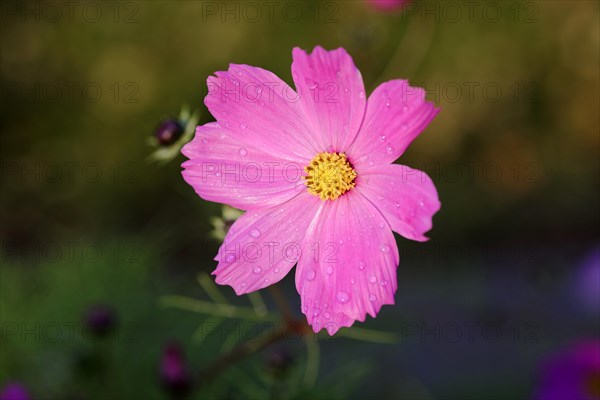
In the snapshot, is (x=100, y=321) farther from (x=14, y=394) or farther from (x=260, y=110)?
(x=260, y=110)

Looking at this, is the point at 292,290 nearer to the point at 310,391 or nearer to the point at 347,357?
the point at 347,357

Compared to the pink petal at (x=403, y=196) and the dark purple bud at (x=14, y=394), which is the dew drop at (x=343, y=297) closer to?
the pink petal at (x=403, y=196)

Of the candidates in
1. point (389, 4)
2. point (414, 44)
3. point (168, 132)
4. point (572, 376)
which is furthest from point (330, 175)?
point (414, 44)

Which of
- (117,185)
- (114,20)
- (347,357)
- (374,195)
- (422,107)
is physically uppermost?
(422,107)

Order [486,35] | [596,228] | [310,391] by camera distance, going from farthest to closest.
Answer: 1. [486,35]
2. [596,228]
3. [310,391]

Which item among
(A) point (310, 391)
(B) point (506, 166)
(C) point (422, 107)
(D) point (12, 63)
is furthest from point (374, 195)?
(D) point (12, 63)

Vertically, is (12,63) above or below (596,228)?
above

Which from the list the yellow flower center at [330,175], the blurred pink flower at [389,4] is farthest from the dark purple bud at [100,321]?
the blurred pink flower at [389,4]
